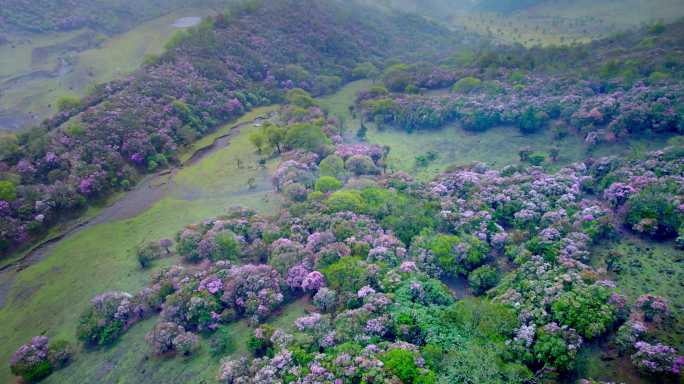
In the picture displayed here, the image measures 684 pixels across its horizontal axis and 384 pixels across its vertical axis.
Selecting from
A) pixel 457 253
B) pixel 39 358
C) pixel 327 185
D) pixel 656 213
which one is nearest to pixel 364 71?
pixel 327 185

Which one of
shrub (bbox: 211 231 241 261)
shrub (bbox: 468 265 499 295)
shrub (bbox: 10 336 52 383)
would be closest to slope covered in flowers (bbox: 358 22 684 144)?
shrub (bbox: 468 265 499 295)

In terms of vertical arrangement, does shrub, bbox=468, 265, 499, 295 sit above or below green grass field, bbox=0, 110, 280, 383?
above

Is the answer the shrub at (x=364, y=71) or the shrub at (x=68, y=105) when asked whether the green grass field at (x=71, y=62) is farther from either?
the shrub at (x=364, y=71)

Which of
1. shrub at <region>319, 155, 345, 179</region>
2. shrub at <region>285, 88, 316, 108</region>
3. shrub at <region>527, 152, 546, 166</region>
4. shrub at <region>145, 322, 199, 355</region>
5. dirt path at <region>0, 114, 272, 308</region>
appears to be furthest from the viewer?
shrub at <region>285, 88, 316, 108</region>

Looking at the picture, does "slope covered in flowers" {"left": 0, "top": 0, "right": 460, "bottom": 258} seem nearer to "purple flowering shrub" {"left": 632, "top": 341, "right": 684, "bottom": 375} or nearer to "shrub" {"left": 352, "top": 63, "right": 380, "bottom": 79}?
"shrub" {"left": 352, "top": 63, "right": 380, "bottom": 79}

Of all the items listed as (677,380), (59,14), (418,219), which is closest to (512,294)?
(677,380)

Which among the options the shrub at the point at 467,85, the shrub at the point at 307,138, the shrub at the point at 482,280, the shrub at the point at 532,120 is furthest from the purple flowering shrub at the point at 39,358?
the shrub at the point at 467,85
